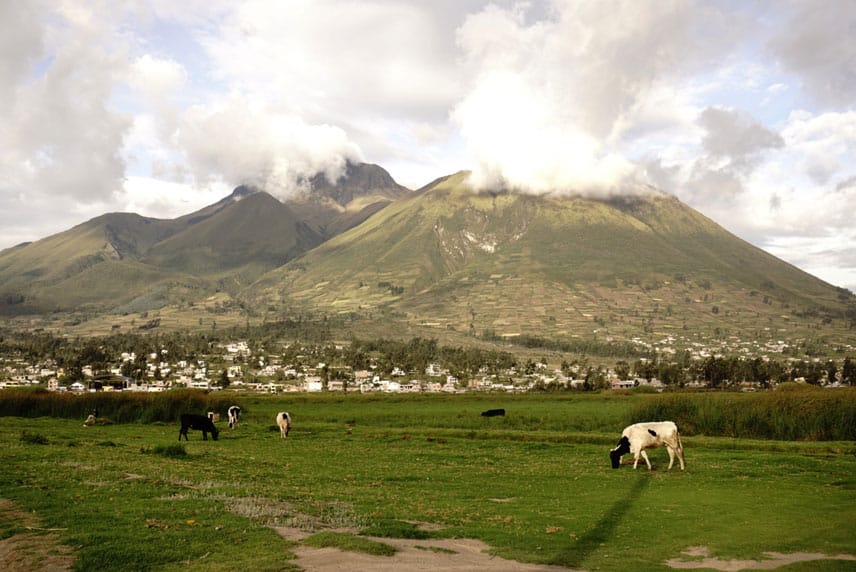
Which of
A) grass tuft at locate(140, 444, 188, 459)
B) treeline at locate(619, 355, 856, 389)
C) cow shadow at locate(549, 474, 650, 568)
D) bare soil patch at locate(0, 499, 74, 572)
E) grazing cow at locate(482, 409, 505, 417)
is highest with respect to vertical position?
treeline at locate(619, 355, 856, 389)

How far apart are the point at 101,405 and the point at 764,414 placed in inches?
2493

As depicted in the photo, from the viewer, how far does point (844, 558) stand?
14547mm

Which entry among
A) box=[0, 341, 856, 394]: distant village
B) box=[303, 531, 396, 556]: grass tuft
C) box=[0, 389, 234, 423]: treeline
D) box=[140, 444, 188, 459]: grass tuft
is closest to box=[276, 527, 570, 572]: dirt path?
box=[303, 531, 396, 556]: grass tuft

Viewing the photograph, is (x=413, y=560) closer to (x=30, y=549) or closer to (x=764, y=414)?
(x=30, y=549)

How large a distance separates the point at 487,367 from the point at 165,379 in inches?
3707

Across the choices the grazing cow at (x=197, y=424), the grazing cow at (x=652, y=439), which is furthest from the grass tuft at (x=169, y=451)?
the grazing cow at (x=652, y=439)

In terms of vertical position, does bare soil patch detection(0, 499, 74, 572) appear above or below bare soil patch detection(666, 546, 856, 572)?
above

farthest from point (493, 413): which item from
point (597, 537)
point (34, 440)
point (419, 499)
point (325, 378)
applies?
point (325, 378)

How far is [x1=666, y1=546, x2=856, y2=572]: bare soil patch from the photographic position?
14.2m

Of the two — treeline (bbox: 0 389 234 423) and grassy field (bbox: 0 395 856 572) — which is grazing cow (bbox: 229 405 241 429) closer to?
treeline (bbox: 0 389 234 423)

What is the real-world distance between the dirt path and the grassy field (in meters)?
0.43

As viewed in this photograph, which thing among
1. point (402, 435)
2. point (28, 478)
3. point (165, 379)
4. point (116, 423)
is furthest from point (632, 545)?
point (165, 379)

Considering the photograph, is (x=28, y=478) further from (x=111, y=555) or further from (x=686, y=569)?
(x=686, y=569)

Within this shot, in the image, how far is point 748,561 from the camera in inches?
576
